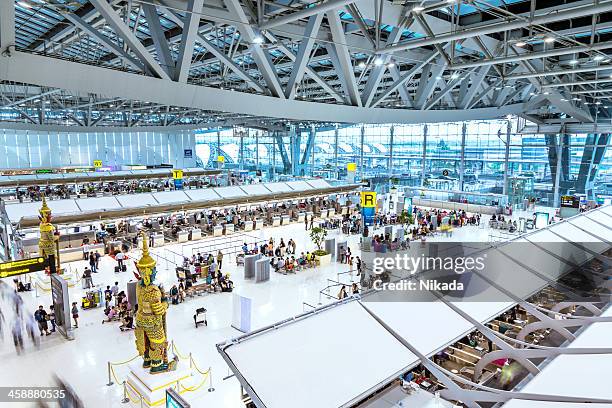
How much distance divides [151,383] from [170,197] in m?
15.7

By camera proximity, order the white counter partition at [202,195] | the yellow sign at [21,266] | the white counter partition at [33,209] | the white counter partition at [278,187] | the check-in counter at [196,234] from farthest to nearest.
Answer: the white counter partition at [278,187], the check-in counter at [196,234], the white counter partition at [202,195], the white counter partition at [33,209], the yellow sign at [21,266]

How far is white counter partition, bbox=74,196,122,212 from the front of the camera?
66.6 feet

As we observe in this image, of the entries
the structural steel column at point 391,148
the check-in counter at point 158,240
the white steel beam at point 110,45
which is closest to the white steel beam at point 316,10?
the white steel beam at point 110,45

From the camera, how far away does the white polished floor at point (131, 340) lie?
934cm

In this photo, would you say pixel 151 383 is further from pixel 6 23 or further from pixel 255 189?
pixel 255 189

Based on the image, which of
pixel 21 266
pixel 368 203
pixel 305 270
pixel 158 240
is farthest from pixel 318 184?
pixel 21 266

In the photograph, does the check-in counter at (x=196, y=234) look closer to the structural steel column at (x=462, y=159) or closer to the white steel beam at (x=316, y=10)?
the white steel beam at (x=316, y=10)

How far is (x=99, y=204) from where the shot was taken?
68.4 ft

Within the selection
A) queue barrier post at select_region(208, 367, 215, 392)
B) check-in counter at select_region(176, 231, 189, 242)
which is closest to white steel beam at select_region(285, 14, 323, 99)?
queue barrier post at select_region(208, 367, 215, 392)

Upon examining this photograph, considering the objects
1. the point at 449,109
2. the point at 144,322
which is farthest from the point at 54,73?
the point at 449,109

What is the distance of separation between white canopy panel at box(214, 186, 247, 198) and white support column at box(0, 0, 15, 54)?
18.5 m

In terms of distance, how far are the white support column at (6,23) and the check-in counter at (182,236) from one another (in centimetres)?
1937

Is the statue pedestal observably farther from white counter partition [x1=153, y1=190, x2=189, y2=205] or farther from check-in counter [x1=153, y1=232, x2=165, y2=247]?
check-in counter [x1=153, y1=232, x2=165, y2=247]

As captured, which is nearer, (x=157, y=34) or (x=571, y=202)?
(x=157, y=34)
